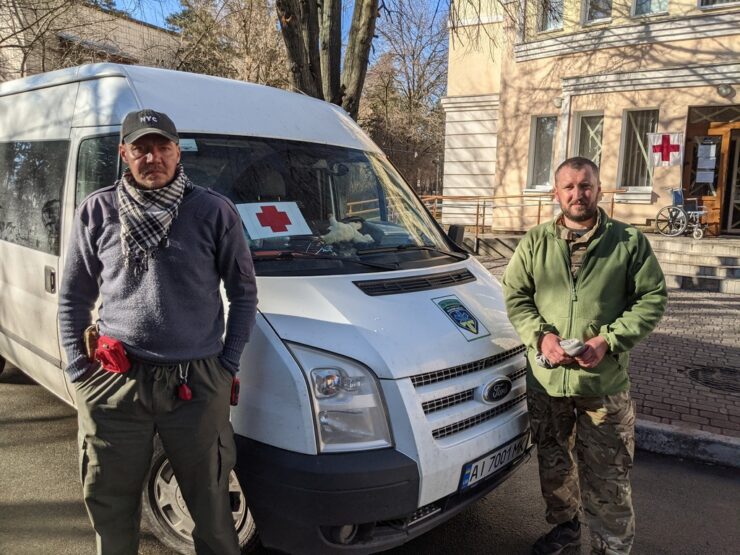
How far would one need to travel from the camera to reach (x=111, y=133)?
3.02m

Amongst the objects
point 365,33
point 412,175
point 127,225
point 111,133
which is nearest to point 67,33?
point 365,33

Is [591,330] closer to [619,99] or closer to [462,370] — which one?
[462,370]

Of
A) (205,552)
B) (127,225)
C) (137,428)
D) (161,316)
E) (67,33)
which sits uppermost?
(67,33)

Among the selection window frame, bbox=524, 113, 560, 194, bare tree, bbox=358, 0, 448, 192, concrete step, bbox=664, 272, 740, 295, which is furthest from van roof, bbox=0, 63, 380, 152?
bare tree, bbox=358, 0, 448, 192

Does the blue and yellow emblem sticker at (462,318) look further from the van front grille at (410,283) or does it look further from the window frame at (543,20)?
the window frame at (543,20)

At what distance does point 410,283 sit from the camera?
9.46ft

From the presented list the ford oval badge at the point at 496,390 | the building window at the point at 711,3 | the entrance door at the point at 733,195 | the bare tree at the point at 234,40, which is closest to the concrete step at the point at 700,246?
the entrance door at the point at 733,195

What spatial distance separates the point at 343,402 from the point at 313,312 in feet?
1.35

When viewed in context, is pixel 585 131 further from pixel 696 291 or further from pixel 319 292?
pixel 319 292

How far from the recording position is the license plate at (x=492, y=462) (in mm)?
2557

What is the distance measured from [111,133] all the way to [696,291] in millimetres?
9478

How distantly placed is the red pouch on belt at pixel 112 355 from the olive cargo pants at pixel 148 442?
5cm

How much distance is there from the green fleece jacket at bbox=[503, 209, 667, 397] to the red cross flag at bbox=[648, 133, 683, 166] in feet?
36.9

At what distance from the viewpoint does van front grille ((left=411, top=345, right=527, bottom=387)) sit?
2.45m
